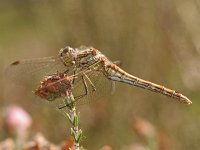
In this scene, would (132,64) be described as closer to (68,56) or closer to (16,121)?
(16,121)

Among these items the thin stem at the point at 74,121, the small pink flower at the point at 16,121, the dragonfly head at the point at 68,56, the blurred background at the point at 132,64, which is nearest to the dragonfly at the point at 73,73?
the dragonfly head at the point at 68,56

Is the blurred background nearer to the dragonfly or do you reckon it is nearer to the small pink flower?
the small pink flower

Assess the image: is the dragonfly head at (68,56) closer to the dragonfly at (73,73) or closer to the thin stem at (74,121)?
the dragonfly at (73,73)

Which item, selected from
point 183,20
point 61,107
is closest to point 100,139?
point 183,20

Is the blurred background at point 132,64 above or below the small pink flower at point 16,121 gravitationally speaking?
above

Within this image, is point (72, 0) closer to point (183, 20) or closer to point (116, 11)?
point (116, 11)

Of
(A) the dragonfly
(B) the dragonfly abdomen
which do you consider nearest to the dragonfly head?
(A) the dragonfly
